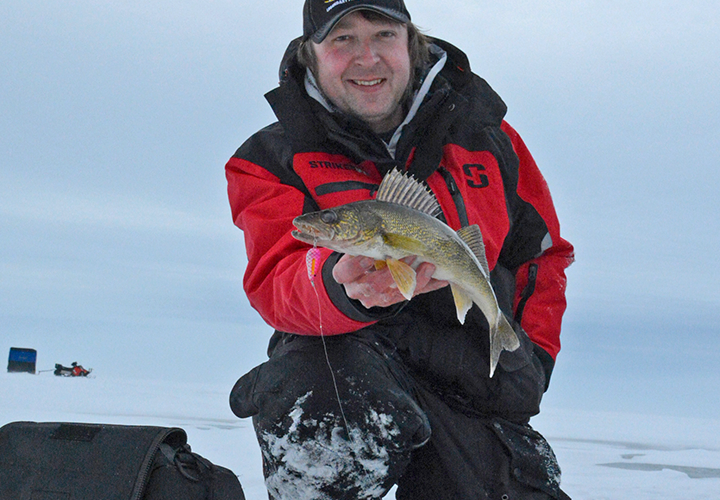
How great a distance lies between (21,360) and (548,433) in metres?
6.47

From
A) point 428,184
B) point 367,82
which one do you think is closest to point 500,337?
point 428,184

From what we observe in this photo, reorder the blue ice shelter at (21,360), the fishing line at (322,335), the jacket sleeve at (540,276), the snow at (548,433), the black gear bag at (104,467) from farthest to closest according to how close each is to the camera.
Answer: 1. the blue ice shelter at (21,360)
2. the snow at (548,433)
3. the jacket sleeve at (540,276)
4. the black gear bag at (104,467)
5. the fishing line at (322,335)

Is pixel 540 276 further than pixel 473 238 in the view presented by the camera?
Yes

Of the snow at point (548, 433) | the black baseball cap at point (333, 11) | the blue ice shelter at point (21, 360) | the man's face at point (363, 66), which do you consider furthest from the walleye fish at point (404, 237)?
the blue ice shelter at point (21, 360)

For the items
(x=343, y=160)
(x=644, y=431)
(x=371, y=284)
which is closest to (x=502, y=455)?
(x=371, y=284)

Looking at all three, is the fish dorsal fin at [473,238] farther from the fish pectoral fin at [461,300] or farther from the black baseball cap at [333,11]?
the black baseball cap at [333,11]

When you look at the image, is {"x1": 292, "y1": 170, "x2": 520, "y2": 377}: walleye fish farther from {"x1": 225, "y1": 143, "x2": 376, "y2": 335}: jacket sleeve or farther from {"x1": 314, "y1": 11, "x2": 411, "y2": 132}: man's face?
{"x1": 314, "y1": 11, "x2": 411, "y2": 132}: man's face

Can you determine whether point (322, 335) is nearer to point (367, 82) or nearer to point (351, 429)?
point (351, 429)

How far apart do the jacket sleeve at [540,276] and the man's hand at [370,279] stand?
131 centimetres

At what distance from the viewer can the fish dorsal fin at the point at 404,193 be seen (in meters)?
1.84

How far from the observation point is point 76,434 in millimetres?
2215

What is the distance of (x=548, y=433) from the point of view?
22.3 feet

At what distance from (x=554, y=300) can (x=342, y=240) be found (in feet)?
5.84

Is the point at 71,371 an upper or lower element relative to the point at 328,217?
lower
